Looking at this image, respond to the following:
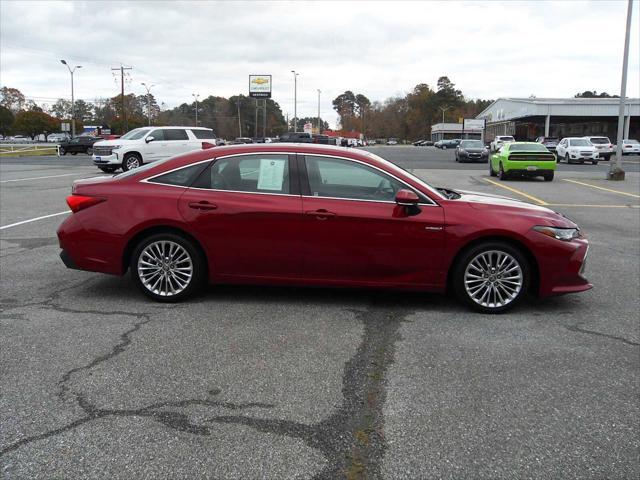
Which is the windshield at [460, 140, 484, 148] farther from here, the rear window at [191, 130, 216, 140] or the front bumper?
the front bumper

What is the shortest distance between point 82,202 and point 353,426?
12.2 feet

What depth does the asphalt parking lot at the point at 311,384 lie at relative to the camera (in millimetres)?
2918

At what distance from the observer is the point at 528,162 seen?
21438 mm

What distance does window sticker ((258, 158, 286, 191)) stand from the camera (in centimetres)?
546

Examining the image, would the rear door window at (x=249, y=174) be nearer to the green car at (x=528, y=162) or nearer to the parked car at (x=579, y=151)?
the green car at (x=528, y=162)

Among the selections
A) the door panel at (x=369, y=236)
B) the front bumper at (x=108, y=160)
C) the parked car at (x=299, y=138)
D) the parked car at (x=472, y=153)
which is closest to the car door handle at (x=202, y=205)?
the door panel at (x=369, y=236)

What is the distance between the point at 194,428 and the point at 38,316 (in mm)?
2632

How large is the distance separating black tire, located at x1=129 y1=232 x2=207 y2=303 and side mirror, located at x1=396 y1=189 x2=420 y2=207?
6.34 ft

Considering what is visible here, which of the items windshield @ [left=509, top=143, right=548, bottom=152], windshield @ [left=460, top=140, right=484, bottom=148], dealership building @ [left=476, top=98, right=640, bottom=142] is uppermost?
dealership building @ [left=476, top=98, right=640, bottom=142]

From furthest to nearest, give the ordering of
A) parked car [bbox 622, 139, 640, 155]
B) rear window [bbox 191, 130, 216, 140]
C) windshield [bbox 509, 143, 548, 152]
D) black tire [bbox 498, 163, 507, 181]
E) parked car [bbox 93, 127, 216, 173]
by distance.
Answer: parked car [bbox 622, 139, 640, 155]
rear window [bbox 191, 130, 216, 140]
parked car [bbox 93, 127, 216, 173]
black tire [bbox 498, 163, 507, 181]
windshield [bbox 509, 143, 548, 152]

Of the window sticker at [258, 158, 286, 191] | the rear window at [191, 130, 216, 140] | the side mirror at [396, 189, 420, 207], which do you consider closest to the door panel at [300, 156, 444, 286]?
the side mirror at [396, 189, 420, 207]

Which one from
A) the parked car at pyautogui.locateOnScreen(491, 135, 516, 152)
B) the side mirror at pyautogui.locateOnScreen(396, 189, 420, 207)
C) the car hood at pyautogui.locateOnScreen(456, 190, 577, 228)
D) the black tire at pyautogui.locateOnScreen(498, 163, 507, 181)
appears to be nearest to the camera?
the side mirror at pyautogui.locateOnScreen(396, 189, 420, 207)

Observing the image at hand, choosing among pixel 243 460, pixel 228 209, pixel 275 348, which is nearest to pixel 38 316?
pixel 228 209

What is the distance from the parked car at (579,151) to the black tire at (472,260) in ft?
114
